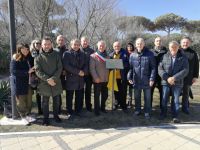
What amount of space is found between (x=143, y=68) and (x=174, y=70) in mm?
694

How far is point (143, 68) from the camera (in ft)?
24.1

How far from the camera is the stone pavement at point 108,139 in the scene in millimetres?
5555

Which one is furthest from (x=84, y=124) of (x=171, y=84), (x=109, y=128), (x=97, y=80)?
(x=171, y=84)

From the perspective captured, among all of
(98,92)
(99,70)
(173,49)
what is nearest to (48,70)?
(99,70)

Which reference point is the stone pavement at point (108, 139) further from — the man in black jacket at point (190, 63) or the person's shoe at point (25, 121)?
the man in black jacket at point (190, 63)

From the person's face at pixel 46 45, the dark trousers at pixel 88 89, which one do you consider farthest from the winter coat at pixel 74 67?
the person's face at pixel 46 45

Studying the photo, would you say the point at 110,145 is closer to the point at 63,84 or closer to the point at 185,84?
the point at 63,84

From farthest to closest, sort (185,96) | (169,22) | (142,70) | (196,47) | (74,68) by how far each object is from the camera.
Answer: (169,22)
(196,47)
(185,96)
(142,70)
(74,68)

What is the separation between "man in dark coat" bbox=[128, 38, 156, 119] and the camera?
7.30 m

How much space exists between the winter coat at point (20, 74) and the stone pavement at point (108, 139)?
123 centimetres

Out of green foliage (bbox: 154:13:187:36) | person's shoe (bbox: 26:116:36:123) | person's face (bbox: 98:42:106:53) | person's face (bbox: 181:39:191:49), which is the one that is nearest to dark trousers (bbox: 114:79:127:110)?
person's face (bbox: 98:42:106:53)

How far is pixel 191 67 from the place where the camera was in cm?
777

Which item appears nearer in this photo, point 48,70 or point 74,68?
point 48,70

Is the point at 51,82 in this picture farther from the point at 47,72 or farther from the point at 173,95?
the point at 173,95
